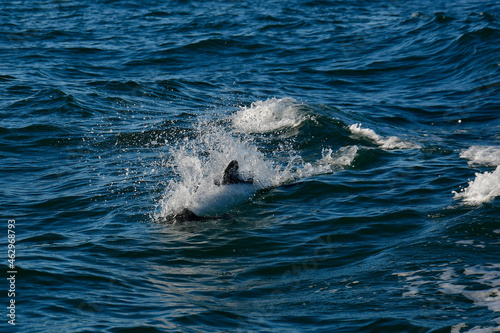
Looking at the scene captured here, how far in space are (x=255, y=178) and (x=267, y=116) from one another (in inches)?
188

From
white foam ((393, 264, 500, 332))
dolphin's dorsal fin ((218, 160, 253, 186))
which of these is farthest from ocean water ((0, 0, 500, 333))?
dolphin's dorsal fin ((218, 160, 253, 186))

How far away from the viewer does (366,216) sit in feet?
35.1

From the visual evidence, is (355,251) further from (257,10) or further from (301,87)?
(257,10)

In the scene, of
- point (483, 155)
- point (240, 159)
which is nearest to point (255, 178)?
point (240, 159)

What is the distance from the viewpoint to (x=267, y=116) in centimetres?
1658

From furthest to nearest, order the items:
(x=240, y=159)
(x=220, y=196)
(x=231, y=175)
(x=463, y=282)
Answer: (x=240, y=159) → (x=231, y=175) → (x=220, y=196) → (x=463, y=282)

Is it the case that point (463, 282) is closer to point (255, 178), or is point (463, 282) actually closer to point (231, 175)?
point (231, 175)

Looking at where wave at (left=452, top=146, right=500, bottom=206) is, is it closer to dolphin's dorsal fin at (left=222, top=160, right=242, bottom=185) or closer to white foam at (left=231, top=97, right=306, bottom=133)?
dolphin's dorsal fin at (left=222, top=160, right=242, bottom=185)

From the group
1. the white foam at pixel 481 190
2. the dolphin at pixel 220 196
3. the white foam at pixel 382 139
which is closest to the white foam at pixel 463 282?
the white foam at pixel 481 190

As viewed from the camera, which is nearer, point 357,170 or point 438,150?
point 357,170

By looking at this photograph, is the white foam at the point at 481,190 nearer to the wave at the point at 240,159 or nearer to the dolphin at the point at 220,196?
the wave at the point at 240,159

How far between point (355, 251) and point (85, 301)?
3.83 metres

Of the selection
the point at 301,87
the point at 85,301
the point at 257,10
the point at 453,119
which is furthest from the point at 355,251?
the point at 257,10

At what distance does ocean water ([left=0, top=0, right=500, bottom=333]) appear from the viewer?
7.89 m
